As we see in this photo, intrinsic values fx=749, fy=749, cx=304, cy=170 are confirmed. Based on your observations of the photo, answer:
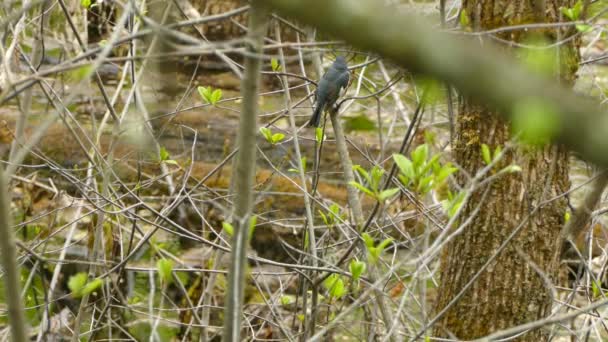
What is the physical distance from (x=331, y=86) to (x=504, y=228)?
3.75 feet

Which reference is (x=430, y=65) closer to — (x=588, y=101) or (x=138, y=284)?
(x=588, y=101)

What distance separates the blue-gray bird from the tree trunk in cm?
67

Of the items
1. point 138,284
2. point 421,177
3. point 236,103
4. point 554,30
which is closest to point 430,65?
point 421,177

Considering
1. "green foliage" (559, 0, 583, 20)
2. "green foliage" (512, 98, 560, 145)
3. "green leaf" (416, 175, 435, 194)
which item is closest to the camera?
"green foliage" (512, 98, 560, 145)

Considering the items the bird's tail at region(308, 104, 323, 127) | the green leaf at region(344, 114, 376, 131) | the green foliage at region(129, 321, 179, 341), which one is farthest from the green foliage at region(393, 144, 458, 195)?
the green leaf at region(344, 114, 376, 131)

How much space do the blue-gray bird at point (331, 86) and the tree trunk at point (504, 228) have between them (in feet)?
2.19

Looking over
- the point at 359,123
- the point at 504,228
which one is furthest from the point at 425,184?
the point at 359,123

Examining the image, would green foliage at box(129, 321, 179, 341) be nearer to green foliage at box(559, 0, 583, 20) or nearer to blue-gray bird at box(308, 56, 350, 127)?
blue-gray bird at box(308, 56, 350, 127)

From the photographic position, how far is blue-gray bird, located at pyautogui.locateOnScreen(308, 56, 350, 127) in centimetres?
390

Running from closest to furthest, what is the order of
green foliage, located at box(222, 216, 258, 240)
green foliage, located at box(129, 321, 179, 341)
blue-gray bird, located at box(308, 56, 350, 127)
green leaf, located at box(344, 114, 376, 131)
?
green foliage, located at box(222, 216, 258, 240) → blue-gray bird, located at box(308, 56, 350, 127) → green foliage, located at box(129, 321, 179, 341) → green leaf, located at box(344, 114, 376, 131)

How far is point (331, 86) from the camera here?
395cm

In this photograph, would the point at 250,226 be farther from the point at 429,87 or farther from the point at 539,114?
the point at 539,114

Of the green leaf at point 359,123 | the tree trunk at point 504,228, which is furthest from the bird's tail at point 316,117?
the green leaf at point 359,123

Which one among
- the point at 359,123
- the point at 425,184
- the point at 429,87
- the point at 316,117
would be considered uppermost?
the point at 429,87
